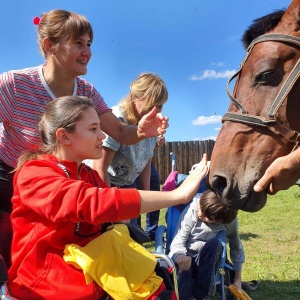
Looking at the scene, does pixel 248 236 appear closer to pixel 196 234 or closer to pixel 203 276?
pixel 196 234

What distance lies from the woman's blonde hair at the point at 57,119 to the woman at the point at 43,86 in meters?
0.32

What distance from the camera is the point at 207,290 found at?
2732mm

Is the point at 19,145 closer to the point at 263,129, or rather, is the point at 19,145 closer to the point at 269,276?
the point at 263,129

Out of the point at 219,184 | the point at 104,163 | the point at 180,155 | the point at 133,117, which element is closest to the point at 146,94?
the point at 133,117

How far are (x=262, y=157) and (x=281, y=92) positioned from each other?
0.33 meters

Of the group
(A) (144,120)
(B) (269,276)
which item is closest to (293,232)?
(B) (269,276)

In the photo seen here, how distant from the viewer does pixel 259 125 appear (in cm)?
198

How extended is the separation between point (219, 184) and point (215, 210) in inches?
Answer: 40.5

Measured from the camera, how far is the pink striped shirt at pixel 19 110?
2227mm

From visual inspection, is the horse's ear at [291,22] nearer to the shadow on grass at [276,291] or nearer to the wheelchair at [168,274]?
the wheelchair at [168,274]

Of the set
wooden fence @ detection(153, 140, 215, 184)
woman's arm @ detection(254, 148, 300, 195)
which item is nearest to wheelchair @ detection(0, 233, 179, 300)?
woman's arm @ detection(254, 148, 300, 195)

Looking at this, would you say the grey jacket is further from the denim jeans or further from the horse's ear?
the horse's ear

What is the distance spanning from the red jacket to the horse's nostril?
51 centimetres

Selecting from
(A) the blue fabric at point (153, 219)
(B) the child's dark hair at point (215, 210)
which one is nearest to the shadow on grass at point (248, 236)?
(A) the blue fabric at point (153, 219)
